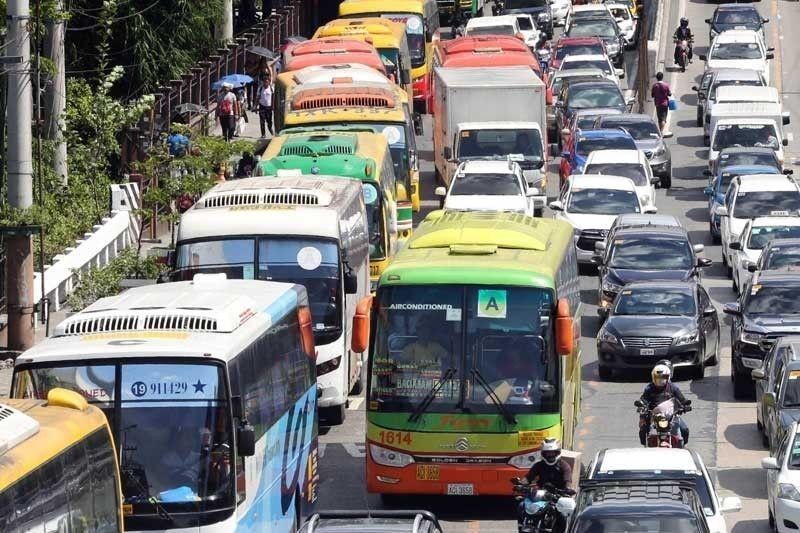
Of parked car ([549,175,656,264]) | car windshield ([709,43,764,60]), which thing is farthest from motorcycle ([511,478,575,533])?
car windshield ([709,43,764,60])

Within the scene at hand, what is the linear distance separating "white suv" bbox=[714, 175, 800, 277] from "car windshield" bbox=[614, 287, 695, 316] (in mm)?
7893

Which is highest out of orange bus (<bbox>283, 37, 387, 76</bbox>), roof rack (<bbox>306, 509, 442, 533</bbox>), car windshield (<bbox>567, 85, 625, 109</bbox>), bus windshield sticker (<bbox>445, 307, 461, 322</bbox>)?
orange bus (<bbox>283, 37, 387, 76</bbox>)

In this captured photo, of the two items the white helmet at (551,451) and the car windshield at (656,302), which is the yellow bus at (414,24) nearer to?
the car windshield at (656,302)

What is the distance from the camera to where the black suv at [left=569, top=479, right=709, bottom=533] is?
16.9 meters

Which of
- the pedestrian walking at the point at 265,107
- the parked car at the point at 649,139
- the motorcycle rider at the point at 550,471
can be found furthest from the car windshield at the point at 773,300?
the pedestrian walking at the point at 265,107

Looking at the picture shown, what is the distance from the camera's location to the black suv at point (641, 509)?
1689 centimetres

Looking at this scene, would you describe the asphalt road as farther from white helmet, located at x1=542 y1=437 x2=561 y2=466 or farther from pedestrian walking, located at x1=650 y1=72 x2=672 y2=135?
pedestrian walking, located at x1=650 y1=72 x2=672 y2=135

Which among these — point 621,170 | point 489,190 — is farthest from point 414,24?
point 489,190

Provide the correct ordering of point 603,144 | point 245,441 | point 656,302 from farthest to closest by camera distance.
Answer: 1. point 603,144
2. point 656,302
3. point 245,441

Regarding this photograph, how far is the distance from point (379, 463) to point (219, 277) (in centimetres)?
310

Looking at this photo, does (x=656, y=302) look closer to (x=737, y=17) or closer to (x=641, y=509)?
(x=641, y=509)

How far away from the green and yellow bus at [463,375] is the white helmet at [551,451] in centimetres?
220

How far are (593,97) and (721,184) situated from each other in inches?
467

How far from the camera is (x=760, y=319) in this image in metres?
29.7
